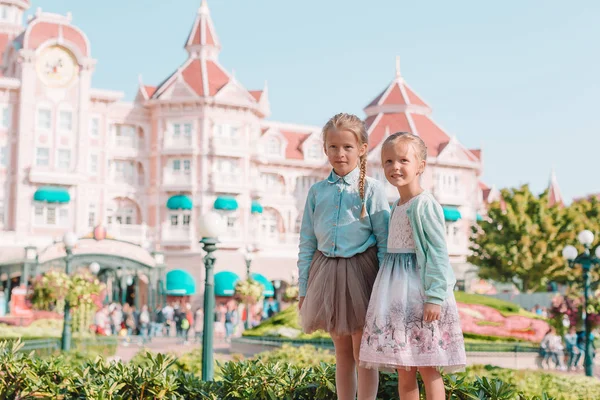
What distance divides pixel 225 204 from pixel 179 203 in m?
2.59

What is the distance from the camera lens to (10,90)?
133 feet

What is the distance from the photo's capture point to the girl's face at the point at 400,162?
4.66 metres

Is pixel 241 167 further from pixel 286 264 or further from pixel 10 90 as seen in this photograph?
pixel 10 90

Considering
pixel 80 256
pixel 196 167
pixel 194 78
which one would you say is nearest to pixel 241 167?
pixel 196 167

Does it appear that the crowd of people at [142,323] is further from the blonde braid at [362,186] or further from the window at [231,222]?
the blonde braid at [362,186]

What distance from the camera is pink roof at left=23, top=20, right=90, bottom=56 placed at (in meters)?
40.4

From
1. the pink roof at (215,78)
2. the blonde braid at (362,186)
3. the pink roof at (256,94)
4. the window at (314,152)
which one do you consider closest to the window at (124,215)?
the pink roof at (215,78)

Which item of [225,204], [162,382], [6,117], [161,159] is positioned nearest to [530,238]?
[225,204]

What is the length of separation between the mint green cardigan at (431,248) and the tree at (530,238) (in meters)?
36.4

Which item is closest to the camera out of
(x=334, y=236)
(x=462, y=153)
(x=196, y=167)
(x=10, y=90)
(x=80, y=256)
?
(x=334, y=236)

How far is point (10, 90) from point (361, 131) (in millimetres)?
39334

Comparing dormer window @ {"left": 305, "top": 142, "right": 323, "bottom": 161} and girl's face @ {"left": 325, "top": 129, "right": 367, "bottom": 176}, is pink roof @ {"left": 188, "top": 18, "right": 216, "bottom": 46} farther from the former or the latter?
girl's face @ {"left": 325, "top": 129, "right": 367, "bottom": 176}

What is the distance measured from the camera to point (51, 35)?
41.0 metres

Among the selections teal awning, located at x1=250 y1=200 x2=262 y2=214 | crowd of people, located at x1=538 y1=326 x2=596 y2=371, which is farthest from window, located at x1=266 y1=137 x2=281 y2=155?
crowd of people, located at x1=538 y1=326 x2=596 y2=371
